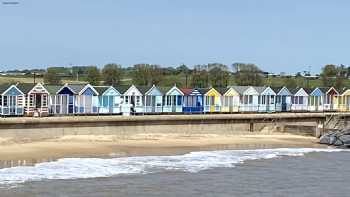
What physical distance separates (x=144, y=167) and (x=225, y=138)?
669 inches

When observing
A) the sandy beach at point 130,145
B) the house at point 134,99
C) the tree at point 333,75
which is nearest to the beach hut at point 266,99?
the sandy beach at point 130,145

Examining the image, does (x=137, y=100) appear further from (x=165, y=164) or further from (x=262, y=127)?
(x=165, y=164)

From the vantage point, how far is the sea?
25.3 metres

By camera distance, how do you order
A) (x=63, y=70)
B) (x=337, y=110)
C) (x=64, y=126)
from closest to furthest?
1. (x=64, y=126)
2. (x=337, y=110)
3. (x=63, y=70)

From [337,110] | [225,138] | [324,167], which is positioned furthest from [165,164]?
[337,110]

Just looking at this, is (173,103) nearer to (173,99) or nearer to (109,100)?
(173,99)

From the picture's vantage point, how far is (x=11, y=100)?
46.1 meters

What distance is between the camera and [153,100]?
179 ft

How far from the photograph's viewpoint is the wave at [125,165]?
1105 inches

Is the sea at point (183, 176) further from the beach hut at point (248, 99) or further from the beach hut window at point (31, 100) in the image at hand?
the beach hut at point (248, 99)

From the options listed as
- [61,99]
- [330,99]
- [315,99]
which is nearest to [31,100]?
[61,99]

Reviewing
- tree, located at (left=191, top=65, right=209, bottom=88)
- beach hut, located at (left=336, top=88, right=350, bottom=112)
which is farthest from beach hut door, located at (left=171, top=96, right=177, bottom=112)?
tree, located at (left=191, top=65, right=209, bottom=88)

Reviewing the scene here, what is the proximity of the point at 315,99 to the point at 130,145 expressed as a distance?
32.1 meters

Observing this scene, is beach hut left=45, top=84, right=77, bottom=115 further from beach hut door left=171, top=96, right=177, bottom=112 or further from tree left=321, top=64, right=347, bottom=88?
tree left=321, top=64, right=347, bottom=88
